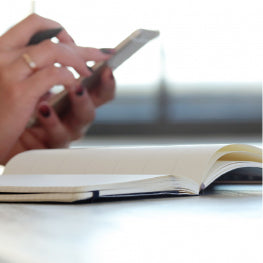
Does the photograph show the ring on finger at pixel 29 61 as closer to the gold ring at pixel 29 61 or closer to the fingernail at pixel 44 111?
the gold ring at pixel 29 61

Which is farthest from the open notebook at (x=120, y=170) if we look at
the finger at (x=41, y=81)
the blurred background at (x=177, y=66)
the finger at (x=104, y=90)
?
the blurred background at (x=177, y=66)

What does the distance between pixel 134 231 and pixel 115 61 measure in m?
0.83

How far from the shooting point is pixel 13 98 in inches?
45.3

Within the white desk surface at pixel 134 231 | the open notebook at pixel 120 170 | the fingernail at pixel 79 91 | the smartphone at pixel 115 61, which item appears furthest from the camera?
the fingernail at pixel 79 91

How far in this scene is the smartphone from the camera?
111 cm

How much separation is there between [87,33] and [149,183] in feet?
4.02

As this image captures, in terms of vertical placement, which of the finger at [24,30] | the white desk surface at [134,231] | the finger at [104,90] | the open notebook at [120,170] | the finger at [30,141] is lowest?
the white desk surface at [134,231]

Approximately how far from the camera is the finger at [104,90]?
125cm

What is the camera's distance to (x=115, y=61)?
1.15 m

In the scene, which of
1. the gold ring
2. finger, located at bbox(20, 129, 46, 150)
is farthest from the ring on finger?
finger, located at bbox(20, 129, 46, 150)

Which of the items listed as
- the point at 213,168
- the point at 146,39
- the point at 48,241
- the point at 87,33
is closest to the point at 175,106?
the point at 87,33

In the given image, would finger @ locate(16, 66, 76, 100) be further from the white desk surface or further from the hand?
the white desk surface

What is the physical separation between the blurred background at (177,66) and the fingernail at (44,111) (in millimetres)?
547

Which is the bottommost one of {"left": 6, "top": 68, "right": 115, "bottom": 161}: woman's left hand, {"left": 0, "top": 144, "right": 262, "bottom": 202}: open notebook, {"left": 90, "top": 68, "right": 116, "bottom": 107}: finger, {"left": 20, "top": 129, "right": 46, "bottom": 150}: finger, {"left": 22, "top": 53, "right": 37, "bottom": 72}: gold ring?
{"left": 0, "top": 144, "right": 262, "bottom": 202}: open notebook
